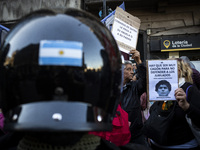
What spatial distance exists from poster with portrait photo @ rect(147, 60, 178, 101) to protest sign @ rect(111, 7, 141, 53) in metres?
0.26

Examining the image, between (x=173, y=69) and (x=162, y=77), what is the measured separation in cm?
12

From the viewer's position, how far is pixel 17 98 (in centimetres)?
82

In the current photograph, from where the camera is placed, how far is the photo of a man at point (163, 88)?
6.42 ft

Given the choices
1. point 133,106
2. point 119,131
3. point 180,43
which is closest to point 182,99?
point 119,131

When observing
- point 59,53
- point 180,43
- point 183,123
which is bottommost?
point 183,123

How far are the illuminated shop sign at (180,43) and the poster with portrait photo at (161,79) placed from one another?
5300 millimetres

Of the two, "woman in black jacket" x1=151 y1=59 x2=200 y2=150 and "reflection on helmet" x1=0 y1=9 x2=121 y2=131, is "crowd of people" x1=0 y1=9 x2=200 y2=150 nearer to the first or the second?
"reflection on helmet" x1=0 y1=9 x2=121 y2=131

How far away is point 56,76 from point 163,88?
4.51 ft

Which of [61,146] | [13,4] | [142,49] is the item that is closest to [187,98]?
[61,146]

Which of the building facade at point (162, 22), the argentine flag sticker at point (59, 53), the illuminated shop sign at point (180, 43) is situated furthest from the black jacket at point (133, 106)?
the illuminated shop sign at point (180, 43)

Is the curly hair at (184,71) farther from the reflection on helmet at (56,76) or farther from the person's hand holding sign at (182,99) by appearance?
the reflection on helmet at (56,76)

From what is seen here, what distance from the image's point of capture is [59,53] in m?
0.80

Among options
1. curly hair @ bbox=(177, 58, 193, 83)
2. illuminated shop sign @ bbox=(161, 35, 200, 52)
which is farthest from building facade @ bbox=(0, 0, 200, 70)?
curly hair @ bbox=(177, 58, 193, 83)

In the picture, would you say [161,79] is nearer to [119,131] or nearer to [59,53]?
[119,131]
